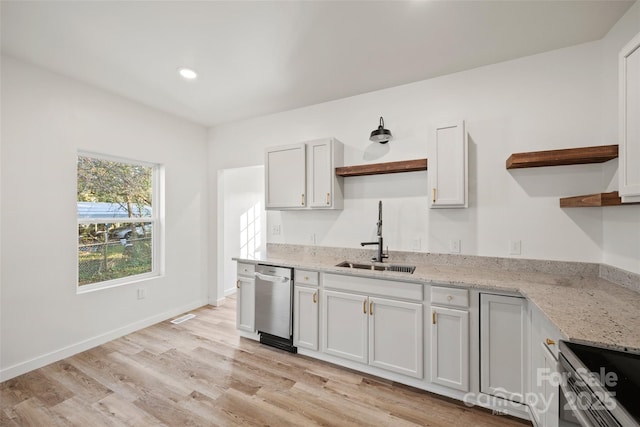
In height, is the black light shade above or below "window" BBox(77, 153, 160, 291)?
above

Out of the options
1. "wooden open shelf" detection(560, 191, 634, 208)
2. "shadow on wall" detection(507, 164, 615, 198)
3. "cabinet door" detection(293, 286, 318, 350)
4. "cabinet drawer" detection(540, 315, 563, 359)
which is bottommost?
"cabinet door" detection(293, 286, 318, 350)

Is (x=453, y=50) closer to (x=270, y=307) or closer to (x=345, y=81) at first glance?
(x=345, y=81)

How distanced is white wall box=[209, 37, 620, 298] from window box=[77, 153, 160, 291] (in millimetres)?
2290

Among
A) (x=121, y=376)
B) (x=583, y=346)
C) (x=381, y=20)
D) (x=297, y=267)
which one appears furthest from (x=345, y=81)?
(x=121, y=376)

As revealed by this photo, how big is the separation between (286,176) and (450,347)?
2.28 meters

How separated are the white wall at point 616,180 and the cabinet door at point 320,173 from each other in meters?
2.24

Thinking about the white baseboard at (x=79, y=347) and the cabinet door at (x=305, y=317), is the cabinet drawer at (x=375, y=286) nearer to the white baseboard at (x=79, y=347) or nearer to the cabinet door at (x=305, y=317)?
the cabinet door at (x=305, y=317)

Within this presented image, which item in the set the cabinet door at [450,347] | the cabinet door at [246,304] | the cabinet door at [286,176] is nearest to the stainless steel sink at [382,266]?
the cabinet door at [450,347]

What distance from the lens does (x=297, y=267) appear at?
264 centimetres

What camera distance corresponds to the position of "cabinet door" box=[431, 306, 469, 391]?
6.46ft

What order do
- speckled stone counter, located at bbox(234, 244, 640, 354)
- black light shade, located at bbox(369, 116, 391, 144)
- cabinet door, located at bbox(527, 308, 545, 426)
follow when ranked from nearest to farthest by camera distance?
speckled stone counter, located at bbox(234, 244, 640, 354), cabinet door, located at bbox(527, 308, 545, 426), black light shade, located at bbox(369, 116, 391, 144)

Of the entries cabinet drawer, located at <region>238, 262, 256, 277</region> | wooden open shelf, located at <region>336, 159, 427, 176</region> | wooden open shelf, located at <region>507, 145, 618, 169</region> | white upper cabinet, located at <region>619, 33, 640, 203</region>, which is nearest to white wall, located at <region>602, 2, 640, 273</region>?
wooden open shelf, located at <region>507, 145, 618, 169</region>

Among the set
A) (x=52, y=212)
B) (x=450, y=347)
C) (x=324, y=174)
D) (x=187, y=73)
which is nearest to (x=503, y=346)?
(x=450, y=347)

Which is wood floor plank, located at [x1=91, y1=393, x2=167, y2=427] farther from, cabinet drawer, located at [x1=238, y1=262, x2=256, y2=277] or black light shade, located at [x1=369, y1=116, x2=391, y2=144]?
black light shade, located at [x1=369, y1=116, x2=391, y2=144]
